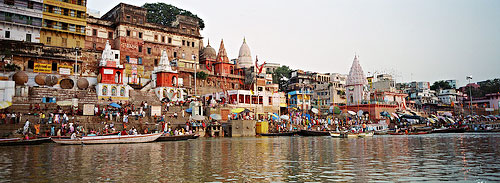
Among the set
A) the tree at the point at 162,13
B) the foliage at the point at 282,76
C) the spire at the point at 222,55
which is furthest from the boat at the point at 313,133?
the foliage at the point at 282,76

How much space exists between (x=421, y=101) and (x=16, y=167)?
75.8 metres

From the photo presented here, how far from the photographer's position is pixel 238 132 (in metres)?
36.7

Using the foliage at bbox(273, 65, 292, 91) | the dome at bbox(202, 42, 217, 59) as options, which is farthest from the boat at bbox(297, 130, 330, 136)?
the foliage at bbox(273, 65, 292, 91)

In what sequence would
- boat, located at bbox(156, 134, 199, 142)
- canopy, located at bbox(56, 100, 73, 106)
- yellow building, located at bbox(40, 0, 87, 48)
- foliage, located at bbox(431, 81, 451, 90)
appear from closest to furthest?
boat, located at bbox(156, 134, 199, 142)
canopy, located at bbox(56, 100, 73, 106)
yellow building, located at bbox(40, 0, 87, 48)
foliage, located at bbox(431, 81, 451, 90)

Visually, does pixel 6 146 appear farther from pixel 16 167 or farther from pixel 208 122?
pixel 208 122

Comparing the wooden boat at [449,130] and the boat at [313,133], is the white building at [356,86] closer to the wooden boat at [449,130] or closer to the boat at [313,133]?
the wooden boat at [449,130]

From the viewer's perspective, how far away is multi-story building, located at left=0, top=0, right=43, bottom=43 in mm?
38906

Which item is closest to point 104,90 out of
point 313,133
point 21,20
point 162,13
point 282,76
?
point 21,20

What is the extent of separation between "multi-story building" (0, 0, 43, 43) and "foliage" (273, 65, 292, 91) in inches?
1813

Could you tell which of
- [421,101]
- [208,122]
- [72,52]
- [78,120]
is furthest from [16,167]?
[421,101]

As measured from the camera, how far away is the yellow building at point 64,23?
41.6 meters

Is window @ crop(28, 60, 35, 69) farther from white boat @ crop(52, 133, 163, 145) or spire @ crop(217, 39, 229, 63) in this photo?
spire @ crop(217, 39, 229, 63)

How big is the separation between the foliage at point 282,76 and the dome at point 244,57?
1039 centimetres

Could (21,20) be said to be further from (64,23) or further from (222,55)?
(222,55)
